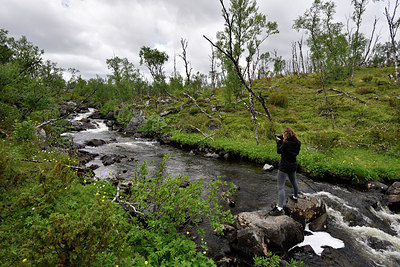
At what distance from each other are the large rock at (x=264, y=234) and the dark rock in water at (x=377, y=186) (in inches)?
256

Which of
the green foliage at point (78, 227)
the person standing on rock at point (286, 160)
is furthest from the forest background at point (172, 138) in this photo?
the person standing on rock at point (286, 160)

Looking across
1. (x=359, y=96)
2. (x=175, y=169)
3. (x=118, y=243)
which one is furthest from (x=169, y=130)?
(x=359, y=96)

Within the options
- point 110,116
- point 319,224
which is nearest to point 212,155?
point 319,224

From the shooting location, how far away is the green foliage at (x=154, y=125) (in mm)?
28453

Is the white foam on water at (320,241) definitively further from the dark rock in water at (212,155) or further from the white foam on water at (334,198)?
the dark rock in water at (212,155)

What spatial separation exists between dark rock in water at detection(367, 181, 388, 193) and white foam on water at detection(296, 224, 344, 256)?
18.3ft

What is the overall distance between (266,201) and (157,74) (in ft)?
135

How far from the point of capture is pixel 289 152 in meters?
6.89

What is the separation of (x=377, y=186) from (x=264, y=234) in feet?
27.6

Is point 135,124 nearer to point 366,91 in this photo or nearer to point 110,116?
point 110,116

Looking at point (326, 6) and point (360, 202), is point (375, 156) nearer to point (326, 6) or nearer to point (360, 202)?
point (360, 202)

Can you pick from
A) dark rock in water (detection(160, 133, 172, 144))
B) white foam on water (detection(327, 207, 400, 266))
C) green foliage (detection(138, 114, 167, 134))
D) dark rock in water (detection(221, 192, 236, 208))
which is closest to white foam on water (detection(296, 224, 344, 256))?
white foam on water (detection(327, 207, 400, 266))

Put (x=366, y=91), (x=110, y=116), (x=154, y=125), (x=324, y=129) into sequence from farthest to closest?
1. (x=110, y=116)
2. (x=154, y=125)
3. (x=366, y=91)
4. (x=324, y=129)

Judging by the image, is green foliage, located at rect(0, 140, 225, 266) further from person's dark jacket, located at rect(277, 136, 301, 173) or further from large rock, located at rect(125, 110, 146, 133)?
large rock, located at rect(125, 110, 146, 133)
